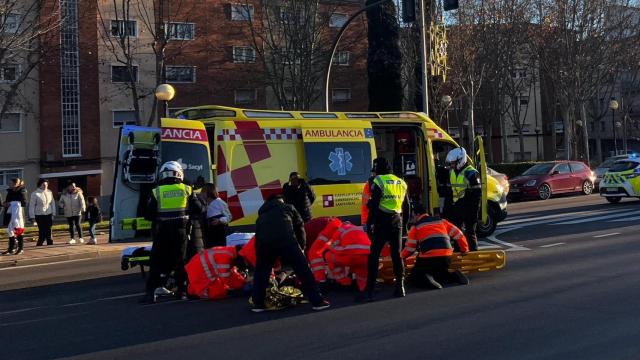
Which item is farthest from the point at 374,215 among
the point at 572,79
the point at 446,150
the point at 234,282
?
the point at 572,79

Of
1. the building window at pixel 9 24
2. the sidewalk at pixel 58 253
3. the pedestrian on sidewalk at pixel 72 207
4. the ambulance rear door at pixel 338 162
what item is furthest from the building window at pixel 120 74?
the ambulance rear door at pixel 338 162

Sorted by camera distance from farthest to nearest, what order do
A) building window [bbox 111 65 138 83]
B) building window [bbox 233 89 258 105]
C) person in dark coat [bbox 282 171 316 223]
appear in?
building window [bbox 233 89 258 105] < building window [bbox 111 65 138 83] < person in dark coat [bbox 282 171 316 223]

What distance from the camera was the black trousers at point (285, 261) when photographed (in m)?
7.56

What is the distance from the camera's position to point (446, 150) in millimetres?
13703

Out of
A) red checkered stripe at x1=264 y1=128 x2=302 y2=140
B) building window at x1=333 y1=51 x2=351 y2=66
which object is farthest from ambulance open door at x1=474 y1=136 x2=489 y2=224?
building window at x1=333 y1=51 x2=351 y2=66

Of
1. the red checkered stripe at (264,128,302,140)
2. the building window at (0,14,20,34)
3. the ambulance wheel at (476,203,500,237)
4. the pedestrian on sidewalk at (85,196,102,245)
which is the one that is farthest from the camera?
the building window at (0,14,20,34)

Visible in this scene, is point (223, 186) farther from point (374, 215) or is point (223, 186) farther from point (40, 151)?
point (40, 151)

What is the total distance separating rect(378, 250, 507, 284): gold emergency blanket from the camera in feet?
29.2

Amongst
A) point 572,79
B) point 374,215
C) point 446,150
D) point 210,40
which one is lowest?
point 374,215

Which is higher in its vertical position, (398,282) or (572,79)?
(572,79)

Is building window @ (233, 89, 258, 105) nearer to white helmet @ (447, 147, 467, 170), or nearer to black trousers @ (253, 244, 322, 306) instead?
Result: white helmet @ (447, 147, 467, 170)

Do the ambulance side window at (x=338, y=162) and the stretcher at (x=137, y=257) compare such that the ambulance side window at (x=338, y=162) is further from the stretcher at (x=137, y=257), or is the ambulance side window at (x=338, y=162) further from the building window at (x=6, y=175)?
the building window at (x=6, y=175)

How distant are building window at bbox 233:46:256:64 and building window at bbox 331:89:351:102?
7.02 m

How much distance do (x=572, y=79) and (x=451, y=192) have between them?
25531mm
